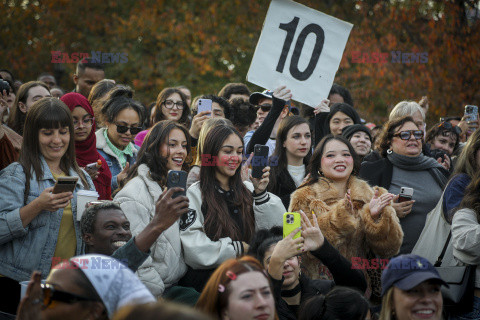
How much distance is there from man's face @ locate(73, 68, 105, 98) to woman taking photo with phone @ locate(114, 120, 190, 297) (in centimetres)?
306

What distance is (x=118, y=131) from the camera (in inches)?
297

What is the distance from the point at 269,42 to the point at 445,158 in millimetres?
2687

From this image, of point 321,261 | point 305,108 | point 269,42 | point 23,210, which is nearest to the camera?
point 23,210

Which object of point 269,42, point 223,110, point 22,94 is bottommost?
point 22,94

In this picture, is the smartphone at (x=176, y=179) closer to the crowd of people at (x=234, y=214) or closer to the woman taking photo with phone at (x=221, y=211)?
the crowd of people at (x=234, y=214)

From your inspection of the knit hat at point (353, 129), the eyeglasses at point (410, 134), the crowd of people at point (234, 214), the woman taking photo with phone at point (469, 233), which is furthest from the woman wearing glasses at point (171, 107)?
the woman taking photo with phone at point (469, 233)

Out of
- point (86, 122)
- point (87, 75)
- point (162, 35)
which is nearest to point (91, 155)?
point (86, 122)

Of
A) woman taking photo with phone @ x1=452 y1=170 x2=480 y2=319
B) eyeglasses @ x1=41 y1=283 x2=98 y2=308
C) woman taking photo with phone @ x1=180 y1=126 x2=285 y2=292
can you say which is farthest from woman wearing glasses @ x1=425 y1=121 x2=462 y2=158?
eyeglasses @ x1=41 y1=283 x2=98 y2=308

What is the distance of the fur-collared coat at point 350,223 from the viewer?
620cm

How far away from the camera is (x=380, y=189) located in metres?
6.67

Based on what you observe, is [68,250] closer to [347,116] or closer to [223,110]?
[223,110]

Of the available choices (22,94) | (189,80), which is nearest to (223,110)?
(22,94)

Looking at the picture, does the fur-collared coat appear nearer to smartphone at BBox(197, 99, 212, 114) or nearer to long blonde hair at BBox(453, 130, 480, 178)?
long blonde hair at BBox(453, 130, 480, 178)

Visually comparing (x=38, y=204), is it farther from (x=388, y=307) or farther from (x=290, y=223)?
(x=388, y=307)
